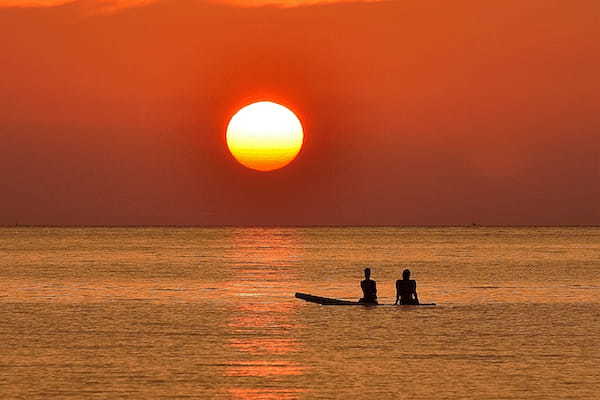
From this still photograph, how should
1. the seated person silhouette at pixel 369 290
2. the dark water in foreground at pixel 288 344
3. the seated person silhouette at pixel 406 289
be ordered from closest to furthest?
the dark water in foreground at pixel 288 344, the seated person silhouette at pixel 406 289, the seated person silhouette at pixel 369 290

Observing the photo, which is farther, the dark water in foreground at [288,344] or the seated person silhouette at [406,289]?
the seated person silhouette at [406,289]

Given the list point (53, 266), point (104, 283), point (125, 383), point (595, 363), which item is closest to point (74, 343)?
point (125, 383)

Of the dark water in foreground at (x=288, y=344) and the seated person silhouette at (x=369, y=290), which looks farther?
the seated person silhouette at (x=369, y=290)

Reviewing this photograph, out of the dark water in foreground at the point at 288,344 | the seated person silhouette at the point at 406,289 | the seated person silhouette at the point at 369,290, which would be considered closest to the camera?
the dark water in foreground at the point at 288,344

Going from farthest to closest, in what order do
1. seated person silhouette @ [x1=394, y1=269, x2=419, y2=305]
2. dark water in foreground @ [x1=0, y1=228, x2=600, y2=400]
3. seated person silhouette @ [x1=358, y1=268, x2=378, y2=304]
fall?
seated person silhouette @ [x1=358, y1=268, x2=378, y2=304] → seated person silhouette @ [x1=394, y1=269, x2=419, y2=305] → dark water in foreground @ [x1=0, y1=228, x2=600, y2=400]

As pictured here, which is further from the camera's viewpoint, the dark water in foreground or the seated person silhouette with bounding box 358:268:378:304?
the seated person silhouette with bounding box 358:268:378:304

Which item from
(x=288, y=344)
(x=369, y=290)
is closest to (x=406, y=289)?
(x=369, y=290)

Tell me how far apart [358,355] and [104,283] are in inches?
1877

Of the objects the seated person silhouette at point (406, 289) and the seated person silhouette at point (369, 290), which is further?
the seated person silhouette at point (369, 290)

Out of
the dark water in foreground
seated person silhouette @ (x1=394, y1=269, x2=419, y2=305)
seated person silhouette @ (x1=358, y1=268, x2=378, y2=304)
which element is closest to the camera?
the dark water in foreground

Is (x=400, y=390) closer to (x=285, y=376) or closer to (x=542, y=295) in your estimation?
(x=285, y=376)

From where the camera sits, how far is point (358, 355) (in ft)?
130

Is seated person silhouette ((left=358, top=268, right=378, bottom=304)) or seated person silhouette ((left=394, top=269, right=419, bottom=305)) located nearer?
seated person silhouette ((left=394, top=269, right=419, bottom=305))

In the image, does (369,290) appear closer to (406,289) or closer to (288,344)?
(406,289)
